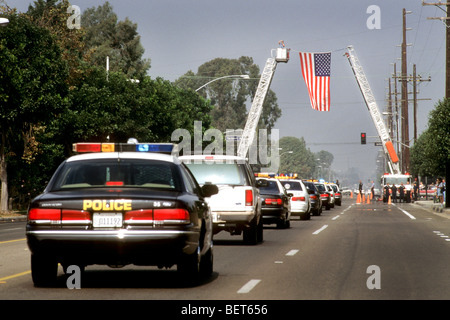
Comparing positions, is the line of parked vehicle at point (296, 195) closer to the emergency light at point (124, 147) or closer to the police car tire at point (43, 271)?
the emergency light at point (124, 147)

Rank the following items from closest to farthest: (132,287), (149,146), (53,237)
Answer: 1. (53,237)
2. (132,287)
3. (149,146)

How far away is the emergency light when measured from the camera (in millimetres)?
12625

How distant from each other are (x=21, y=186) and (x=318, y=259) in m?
37.4

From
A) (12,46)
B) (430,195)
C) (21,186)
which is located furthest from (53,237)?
(430,195)

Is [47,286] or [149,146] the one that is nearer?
[47,286]

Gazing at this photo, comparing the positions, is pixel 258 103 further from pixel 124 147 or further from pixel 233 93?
pixel 124 147

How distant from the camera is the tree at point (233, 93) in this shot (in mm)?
143250

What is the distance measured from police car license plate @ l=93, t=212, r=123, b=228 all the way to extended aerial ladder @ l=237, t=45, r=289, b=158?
71457 mm

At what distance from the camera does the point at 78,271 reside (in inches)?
527

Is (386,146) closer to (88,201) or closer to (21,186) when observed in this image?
(21,186)

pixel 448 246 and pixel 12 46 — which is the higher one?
pixel 12 46

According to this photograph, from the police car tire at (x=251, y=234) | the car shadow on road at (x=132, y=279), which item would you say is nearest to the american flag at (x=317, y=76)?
the police car tire at (x=251, y=234)

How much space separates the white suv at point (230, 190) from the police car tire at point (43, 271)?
26.2ft

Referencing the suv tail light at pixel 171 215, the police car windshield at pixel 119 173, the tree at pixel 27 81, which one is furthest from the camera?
the tree at pixel 27 81
